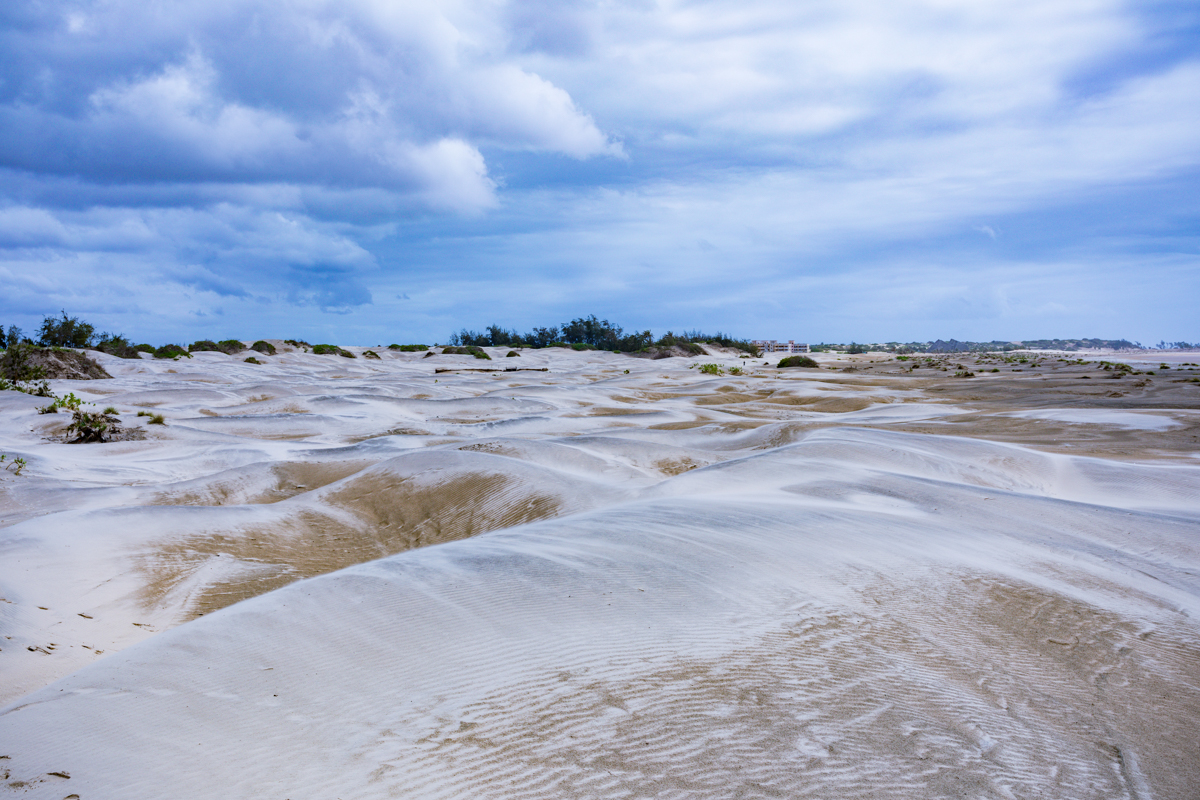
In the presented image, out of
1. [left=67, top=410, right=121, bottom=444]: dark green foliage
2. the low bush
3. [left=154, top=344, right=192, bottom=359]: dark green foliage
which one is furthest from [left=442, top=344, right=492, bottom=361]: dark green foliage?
[left=67, top=410, right=121, bottom=444]: dark green foliage

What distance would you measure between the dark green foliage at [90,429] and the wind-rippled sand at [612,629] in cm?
185

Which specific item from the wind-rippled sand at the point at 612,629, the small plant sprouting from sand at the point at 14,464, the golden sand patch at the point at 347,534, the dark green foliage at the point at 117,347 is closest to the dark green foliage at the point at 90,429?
the wind-rippled sand at the point at 612,629

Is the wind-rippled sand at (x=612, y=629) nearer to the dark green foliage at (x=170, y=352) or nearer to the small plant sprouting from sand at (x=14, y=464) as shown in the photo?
the small plant sprouting from sand at (x=14, y=464)

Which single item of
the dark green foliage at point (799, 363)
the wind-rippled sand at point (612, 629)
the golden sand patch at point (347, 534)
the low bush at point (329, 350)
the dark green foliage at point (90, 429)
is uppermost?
the low bush at point (329, 350)

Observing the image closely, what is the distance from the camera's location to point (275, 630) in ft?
9.77

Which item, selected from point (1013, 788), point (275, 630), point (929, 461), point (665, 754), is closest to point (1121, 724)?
point (1013, 788)

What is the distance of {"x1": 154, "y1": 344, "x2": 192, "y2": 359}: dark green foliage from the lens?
29.2m

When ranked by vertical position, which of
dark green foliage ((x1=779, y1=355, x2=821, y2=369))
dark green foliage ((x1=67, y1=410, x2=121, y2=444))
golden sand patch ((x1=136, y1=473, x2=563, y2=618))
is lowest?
golden sand patch ((x1=136, y1=473, x2=563, y2=618))

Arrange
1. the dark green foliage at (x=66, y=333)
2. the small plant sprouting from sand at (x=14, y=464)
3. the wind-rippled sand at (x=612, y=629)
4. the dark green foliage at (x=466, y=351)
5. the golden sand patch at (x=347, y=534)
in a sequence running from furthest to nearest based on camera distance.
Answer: the dark green foliage at (x=466, y=351), the dark green foliage at (x=66, y=333), the small plant sprouting from sand at (x=14, y=464), the golden sand patch at (x=347, y=534), the wind-rippled sand at (x=612, y=629)

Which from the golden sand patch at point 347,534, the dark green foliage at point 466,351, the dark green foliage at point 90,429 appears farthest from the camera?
the dark green foliage at point 466,351

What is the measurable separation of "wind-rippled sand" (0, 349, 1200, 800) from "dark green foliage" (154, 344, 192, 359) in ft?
82.6

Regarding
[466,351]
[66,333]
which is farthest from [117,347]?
[466,351]

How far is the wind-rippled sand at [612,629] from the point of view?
80.3 inches

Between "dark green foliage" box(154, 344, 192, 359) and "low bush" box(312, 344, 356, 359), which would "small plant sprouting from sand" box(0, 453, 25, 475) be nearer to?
"dark green foliage" box(154, 344, 192, 359)
